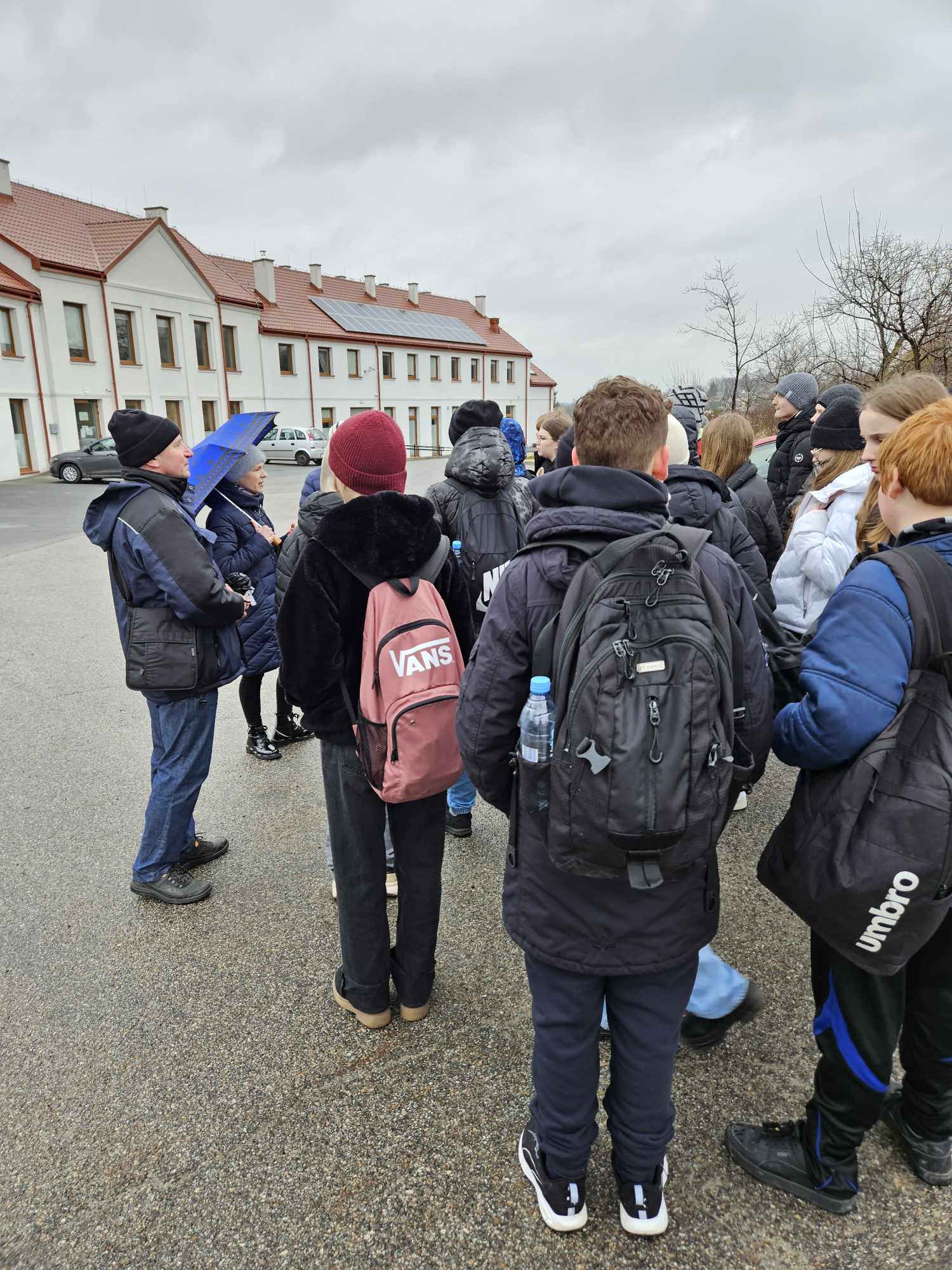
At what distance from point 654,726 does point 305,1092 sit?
68.4 inches

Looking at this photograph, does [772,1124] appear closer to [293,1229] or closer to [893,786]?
[893,786]

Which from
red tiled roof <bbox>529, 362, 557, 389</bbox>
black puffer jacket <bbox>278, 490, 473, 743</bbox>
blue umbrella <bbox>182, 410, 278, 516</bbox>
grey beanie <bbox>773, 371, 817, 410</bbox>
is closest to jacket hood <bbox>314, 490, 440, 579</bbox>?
black puffer jacket <bbox>278, 490, 473, 743</bbox>

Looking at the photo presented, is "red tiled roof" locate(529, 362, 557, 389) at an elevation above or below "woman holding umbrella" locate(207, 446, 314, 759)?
above

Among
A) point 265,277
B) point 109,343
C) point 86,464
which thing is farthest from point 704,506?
point 265,277

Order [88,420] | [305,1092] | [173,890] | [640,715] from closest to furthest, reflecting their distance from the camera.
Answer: [640,715] < [305,1092] < [173,890] < [88,420]

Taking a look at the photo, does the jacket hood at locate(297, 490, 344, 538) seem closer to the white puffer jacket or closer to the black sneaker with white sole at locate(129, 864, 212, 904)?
the black sneaker with white sole at locate(129, 864, 212, 904)

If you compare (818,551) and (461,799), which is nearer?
(818,551)

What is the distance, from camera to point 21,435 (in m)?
25.1

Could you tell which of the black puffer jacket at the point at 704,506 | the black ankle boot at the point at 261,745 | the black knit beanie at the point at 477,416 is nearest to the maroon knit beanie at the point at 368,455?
the black puffer jacket at the point at 704,506

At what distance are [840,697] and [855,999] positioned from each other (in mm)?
779

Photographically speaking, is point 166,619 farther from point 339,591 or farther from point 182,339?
point 182,339

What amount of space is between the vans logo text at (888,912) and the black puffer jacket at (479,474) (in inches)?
97.0

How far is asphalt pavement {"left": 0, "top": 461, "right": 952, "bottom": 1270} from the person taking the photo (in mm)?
1879

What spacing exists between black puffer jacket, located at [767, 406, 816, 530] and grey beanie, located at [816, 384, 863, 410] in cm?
18
